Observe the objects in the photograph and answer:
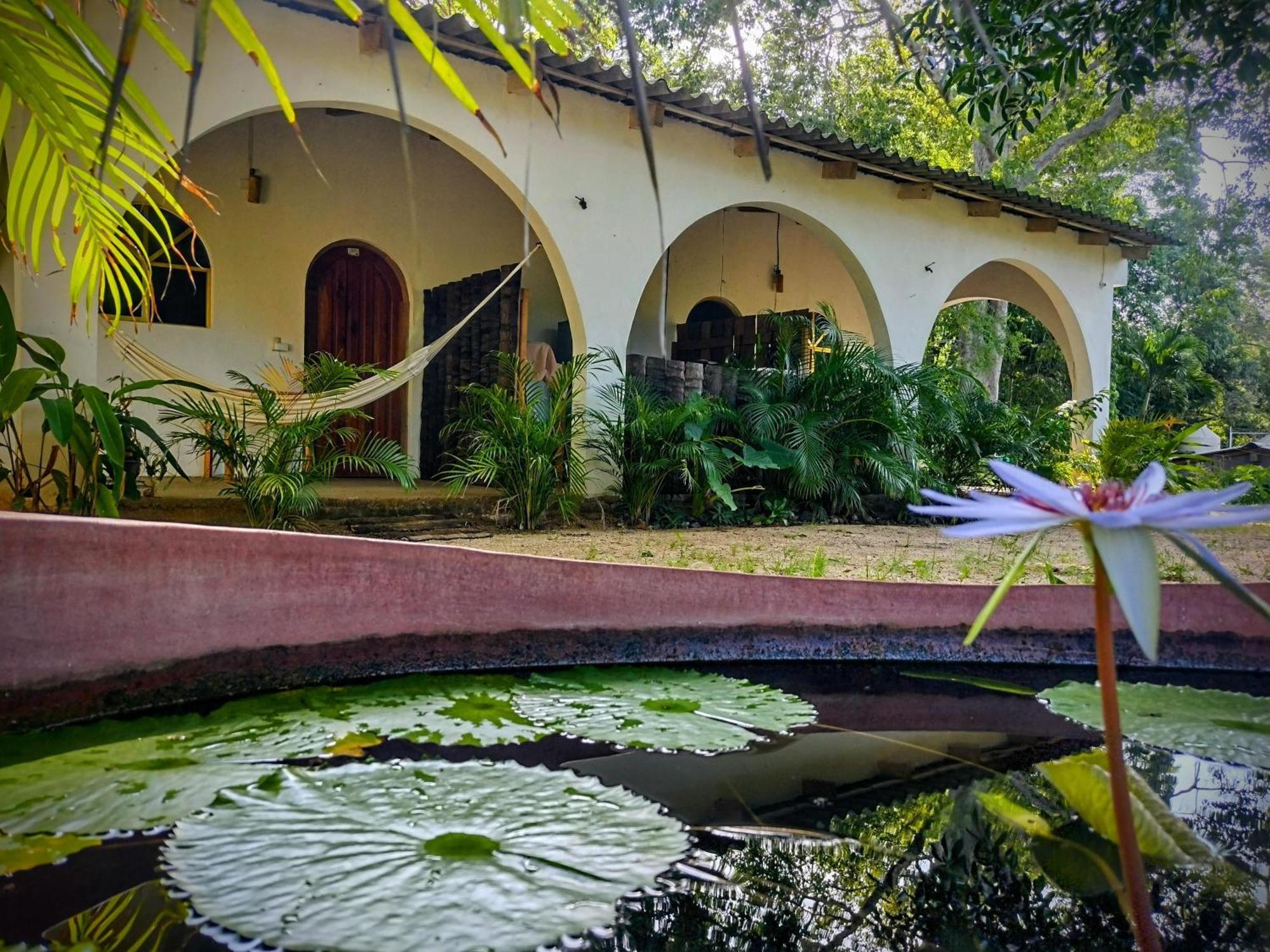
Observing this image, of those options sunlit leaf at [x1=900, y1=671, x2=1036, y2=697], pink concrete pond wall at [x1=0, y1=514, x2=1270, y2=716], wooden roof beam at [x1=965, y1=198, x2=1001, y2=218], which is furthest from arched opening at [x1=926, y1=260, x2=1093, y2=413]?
sunlit leaf at [x1=900, y1=671, x2=1036, y2=697]

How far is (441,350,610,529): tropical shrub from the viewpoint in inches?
200

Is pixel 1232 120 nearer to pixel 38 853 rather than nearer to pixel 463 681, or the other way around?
pixel 463 681

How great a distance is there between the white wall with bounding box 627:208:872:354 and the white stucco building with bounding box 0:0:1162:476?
233 millimetres

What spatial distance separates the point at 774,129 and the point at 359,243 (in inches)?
116

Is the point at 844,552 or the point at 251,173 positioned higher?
the point at 251,173

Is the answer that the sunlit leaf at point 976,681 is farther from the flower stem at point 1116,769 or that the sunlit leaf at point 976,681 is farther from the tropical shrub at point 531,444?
the tropical shrub at point 531,444

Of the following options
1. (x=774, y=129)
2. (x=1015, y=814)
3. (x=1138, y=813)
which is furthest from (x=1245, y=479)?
(x=1138, y=813)

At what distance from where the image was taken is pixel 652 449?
5.51 meters

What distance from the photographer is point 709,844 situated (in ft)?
4.74

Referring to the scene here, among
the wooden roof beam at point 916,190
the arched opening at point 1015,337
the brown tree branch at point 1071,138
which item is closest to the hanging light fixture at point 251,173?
the wooden roof beam at point 916,190

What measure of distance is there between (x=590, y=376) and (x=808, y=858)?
4396 millimetres

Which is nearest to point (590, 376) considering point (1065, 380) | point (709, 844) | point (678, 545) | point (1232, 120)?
point (678, 545)

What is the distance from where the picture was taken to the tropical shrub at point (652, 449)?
17.9 feet

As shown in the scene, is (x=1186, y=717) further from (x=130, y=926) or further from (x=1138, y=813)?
(x=130, y=926)
